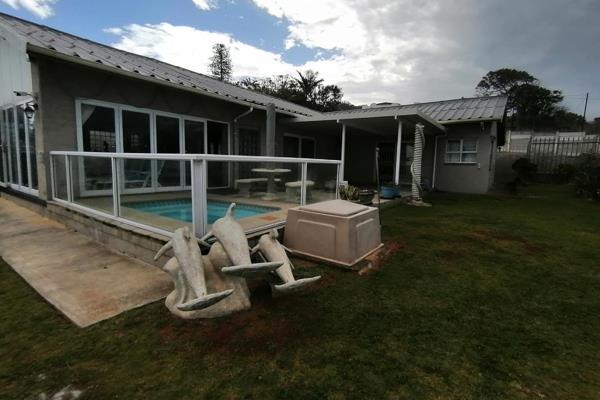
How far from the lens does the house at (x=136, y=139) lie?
11.1ft

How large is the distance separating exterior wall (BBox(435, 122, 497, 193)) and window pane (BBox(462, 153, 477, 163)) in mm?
153

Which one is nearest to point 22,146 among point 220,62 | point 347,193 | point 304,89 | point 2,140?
point 2,140

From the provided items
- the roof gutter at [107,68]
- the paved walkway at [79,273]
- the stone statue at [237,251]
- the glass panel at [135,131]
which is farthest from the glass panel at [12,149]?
the stone statue at [237,251]

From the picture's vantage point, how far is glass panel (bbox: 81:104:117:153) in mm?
5613

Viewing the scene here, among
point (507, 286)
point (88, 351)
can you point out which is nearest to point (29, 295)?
point (88, 351)

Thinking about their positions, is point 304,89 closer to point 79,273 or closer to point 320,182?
point 320,182

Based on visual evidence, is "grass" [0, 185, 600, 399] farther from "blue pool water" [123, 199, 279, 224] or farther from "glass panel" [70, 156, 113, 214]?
"glass panel" [70, 156, 113, 214]

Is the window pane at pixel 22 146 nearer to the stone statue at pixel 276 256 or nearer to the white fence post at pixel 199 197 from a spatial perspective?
the white fence post at pixel 199 197

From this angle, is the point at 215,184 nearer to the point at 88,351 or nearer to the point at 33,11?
the point at 88,351

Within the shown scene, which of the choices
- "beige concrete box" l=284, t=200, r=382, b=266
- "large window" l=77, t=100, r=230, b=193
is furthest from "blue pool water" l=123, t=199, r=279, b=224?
"beige concrete box" l=284, t=200, r=382, b=266

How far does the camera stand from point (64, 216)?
16.3ft

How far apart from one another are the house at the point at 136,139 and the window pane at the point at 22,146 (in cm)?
4

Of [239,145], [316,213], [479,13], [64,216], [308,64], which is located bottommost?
[64,216]

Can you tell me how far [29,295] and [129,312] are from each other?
1.10 m
